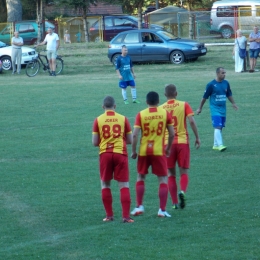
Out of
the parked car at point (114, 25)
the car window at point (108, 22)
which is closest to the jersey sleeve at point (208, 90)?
the parked car at point (114, 25)

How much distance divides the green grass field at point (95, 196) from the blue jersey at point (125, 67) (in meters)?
0.95

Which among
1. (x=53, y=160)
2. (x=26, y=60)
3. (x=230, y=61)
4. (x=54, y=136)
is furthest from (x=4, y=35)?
(x=53, y=160)

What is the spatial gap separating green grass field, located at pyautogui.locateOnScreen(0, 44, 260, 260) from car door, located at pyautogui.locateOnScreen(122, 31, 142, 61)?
1139 cm

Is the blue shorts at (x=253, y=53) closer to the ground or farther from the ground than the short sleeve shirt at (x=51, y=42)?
closer to the ground

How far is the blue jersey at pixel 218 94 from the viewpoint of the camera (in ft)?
41.0

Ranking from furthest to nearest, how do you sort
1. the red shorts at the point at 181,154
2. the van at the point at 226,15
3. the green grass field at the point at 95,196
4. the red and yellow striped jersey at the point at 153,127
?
1. the van at the point at 226,15
2. the red shorts at the point at 181,154
3. the red and yellow striped jersey at the point at 153,127
4. the green grass field at the point at 95,196

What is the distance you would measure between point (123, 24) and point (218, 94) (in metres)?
34.7

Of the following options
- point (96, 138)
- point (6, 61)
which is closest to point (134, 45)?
point (6, 61)

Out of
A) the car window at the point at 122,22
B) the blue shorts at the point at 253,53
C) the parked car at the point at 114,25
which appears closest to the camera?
the blue shorts at the point at 253,53

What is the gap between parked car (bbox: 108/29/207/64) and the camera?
104ft

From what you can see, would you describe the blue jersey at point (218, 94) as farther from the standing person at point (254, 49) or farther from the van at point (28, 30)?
the van at point (28, 30)

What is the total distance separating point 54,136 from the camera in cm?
1512

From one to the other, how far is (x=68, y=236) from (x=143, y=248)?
1.02 meters

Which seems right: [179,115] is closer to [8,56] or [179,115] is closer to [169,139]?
[169,139]
